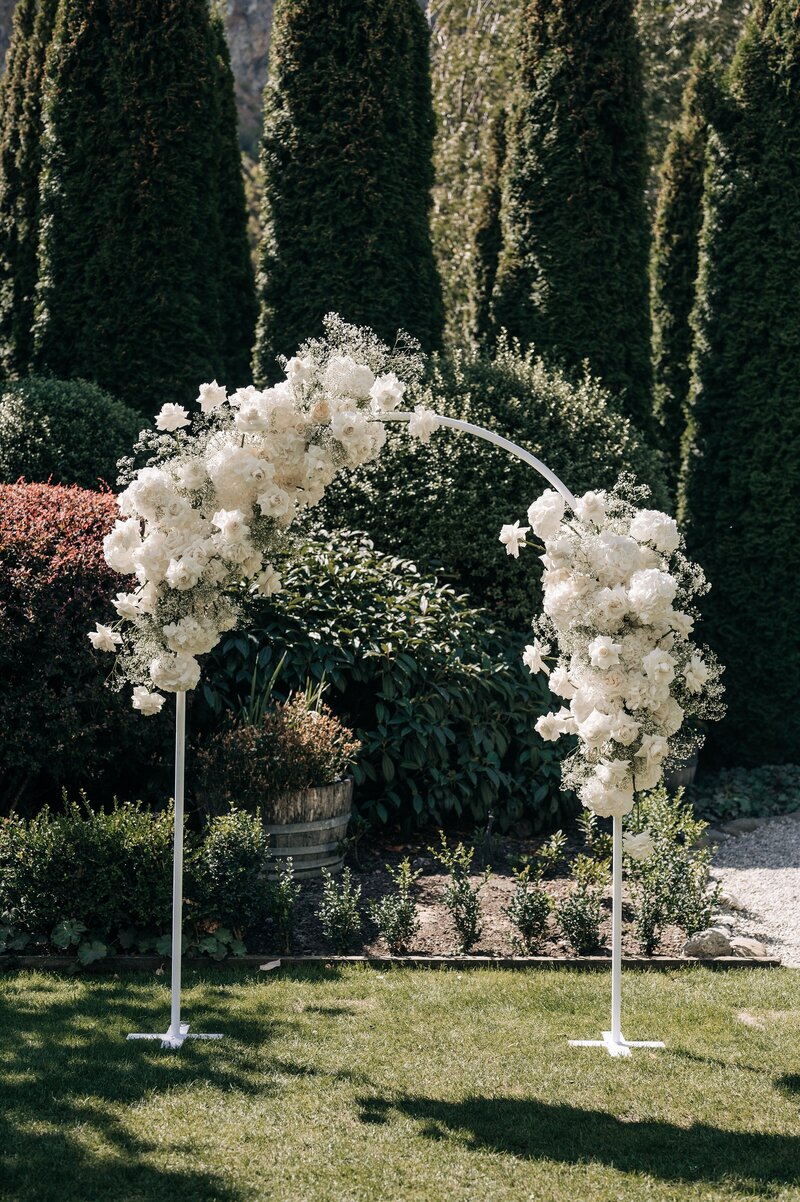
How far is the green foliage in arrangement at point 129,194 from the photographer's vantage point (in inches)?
388

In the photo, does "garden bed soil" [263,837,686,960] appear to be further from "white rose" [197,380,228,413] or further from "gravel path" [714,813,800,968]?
"white rose" [197,380,228,413]

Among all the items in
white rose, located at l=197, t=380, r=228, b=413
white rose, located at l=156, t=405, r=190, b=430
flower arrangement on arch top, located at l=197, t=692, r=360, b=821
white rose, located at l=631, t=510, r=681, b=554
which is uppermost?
white rose, located at l=197, t=380, r=228, b=413

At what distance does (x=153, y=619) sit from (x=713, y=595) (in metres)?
5.79

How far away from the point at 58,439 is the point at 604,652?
5413 millimetres

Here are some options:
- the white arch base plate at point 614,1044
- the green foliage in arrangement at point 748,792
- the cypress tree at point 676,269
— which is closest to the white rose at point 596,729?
the white arch base plate at point 614,1044

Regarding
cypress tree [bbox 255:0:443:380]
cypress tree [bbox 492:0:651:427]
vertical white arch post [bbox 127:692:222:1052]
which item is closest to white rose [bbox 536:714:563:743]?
vertical white arch post [bbox 127:692:222:1052]

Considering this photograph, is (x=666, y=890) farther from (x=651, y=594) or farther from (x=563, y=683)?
(x=651, y=594)

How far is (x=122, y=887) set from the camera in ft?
16.4

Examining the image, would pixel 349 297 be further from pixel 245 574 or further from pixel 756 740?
pixel 245 574

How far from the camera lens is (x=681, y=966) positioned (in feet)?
16.7

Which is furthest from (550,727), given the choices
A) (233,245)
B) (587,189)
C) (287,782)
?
(233,245)

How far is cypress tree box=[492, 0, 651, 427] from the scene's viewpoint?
945 cm

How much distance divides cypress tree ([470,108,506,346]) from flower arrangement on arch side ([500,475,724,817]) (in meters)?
9.09

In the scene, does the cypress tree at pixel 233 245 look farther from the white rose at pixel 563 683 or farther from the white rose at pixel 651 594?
the white rose at pixel 651 594
